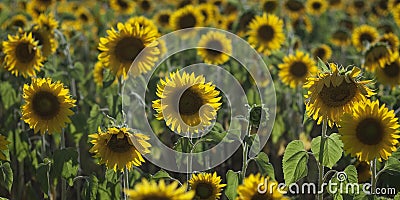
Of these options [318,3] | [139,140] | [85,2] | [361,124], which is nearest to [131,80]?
[139,140]

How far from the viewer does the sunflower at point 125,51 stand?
346 cm

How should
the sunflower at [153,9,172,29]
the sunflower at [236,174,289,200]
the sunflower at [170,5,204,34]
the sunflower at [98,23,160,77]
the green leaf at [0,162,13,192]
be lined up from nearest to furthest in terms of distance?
1. the sunflower at [236,174,289,200]
2. the green leaf at [0,162,13,192]
3. the sunflower at [98,23,160,77]
4. the sunflower at [170,5,204,34]
5. the sunflower at [153,9,172,29]

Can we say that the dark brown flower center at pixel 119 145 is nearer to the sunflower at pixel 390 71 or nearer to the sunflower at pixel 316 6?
the sunflower at pixel 390 71

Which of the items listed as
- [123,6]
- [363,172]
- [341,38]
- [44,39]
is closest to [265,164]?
[363,172]

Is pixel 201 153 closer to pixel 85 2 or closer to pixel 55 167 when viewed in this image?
pixel 55 167

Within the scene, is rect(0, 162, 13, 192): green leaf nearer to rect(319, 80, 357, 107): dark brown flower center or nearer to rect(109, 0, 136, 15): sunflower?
rect(319, 80, 357, 107): dark brown flower center

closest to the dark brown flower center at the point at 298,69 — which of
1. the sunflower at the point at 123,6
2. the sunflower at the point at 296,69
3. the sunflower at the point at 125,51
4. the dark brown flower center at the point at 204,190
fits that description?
the sunflower at the point at 296,69

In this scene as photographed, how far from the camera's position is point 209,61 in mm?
4367

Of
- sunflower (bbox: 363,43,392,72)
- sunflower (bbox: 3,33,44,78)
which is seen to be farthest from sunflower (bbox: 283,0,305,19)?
sunflower (bbox: 3,33,44,78)

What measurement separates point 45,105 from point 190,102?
0.70 m

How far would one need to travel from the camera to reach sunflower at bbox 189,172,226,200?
8.54 ft

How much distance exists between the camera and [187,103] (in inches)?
111

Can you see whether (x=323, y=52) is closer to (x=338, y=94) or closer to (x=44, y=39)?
(x=44, y=39)

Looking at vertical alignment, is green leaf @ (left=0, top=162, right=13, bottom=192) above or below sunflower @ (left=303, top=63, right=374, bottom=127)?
below
